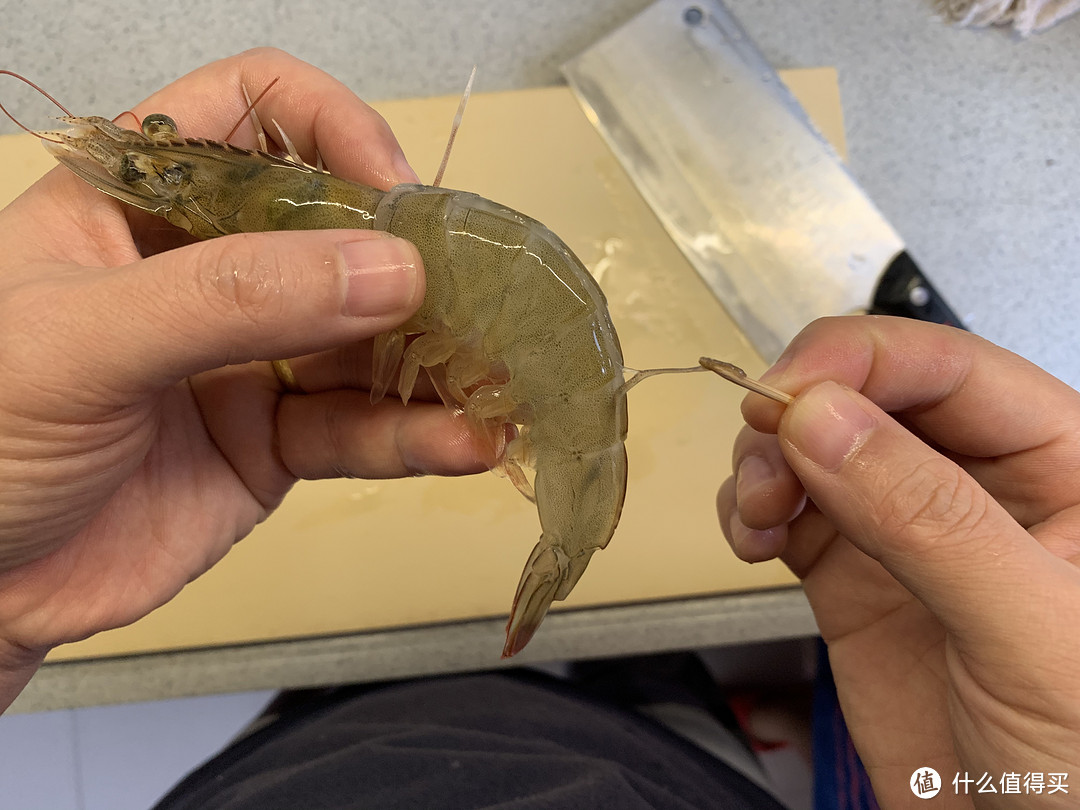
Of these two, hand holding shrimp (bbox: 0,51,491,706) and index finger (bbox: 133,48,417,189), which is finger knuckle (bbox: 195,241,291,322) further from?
index finger (bbox: 133,48,417,189)

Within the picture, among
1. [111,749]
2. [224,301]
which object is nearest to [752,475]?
[224,301]

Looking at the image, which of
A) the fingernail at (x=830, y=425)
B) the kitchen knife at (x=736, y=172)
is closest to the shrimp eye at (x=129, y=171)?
the fingernail at (x=830, y=425)

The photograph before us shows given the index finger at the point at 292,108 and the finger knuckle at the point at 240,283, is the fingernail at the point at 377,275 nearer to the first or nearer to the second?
the finger knuckle at the point at 240,283

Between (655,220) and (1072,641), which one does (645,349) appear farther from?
(1072,641)

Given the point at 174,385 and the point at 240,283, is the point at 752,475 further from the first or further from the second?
the point at 174,385

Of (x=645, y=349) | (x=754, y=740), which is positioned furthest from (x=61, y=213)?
(x=754, y=740)

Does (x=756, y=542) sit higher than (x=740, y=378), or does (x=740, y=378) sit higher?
(x=740, y=378)

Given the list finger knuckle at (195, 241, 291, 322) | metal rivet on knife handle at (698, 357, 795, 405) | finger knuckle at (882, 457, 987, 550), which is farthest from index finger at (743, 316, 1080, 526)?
finger knuckle at (195, 241, 291, 322)
